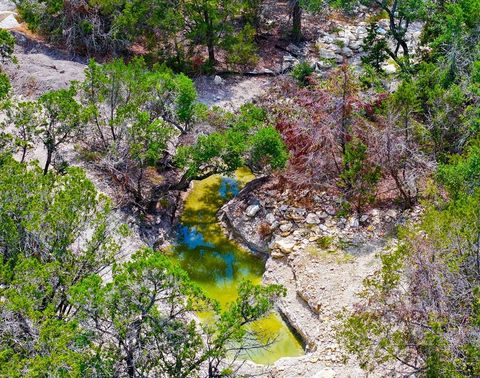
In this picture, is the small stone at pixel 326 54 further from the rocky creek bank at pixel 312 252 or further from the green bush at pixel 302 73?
the rocky creek bank at pixel 312 252

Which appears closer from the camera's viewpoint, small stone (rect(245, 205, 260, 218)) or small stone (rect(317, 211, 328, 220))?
small stone (rect(317, 211, 328, 220))

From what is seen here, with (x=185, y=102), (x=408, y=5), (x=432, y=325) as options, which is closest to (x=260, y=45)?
Result: (x=408, y=5)

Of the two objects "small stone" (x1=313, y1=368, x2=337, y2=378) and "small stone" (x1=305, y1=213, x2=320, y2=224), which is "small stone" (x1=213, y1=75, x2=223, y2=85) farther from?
"small stone" (x1=313, y1=368, x2=337, y2=378)

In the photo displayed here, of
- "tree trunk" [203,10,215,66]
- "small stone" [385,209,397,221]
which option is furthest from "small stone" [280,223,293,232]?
"tree trunk" [203,10,215,66]

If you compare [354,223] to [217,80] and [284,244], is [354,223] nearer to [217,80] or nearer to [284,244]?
[284,244]

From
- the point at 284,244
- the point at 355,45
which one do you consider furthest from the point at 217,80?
the point at 284,244

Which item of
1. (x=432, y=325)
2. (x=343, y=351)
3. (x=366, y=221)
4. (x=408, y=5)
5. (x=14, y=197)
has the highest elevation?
(x=408, y=5)

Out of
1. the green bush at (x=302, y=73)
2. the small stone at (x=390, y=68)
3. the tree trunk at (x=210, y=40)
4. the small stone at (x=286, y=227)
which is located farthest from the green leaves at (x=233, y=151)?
the small stone at (x=390, y=68)

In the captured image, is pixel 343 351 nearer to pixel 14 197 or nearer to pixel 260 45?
pixel 14 197
